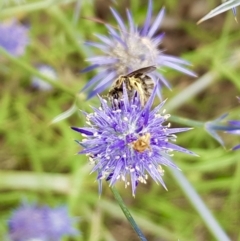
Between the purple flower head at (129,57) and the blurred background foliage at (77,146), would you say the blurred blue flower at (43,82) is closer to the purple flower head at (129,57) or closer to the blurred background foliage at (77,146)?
the blurred background foliage at (77,146)

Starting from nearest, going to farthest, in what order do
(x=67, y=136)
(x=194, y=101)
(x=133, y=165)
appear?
(x=133, y=165), (x=67, y=136), (x=194, y=101)

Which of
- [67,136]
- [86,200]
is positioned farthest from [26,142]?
[86,200]

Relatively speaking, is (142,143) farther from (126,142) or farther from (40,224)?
(40,224)

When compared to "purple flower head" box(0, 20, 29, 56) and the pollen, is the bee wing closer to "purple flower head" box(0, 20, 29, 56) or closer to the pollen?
the pollen

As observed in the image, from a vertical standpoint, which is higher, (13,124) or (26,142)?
(13,124)

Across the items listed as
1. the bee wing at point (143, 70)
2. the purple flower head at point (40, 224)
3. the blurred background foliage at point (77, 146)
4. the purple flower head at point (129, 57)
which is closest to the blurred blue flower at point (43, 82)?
the blurred background foliage at point (77, 146)

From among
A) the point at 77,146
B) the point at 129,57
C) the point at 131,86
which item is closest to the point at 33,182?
the point at 77,146

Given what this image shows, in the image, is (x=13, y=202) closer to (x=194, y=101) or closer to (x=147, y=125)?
(x=194, y=101)
